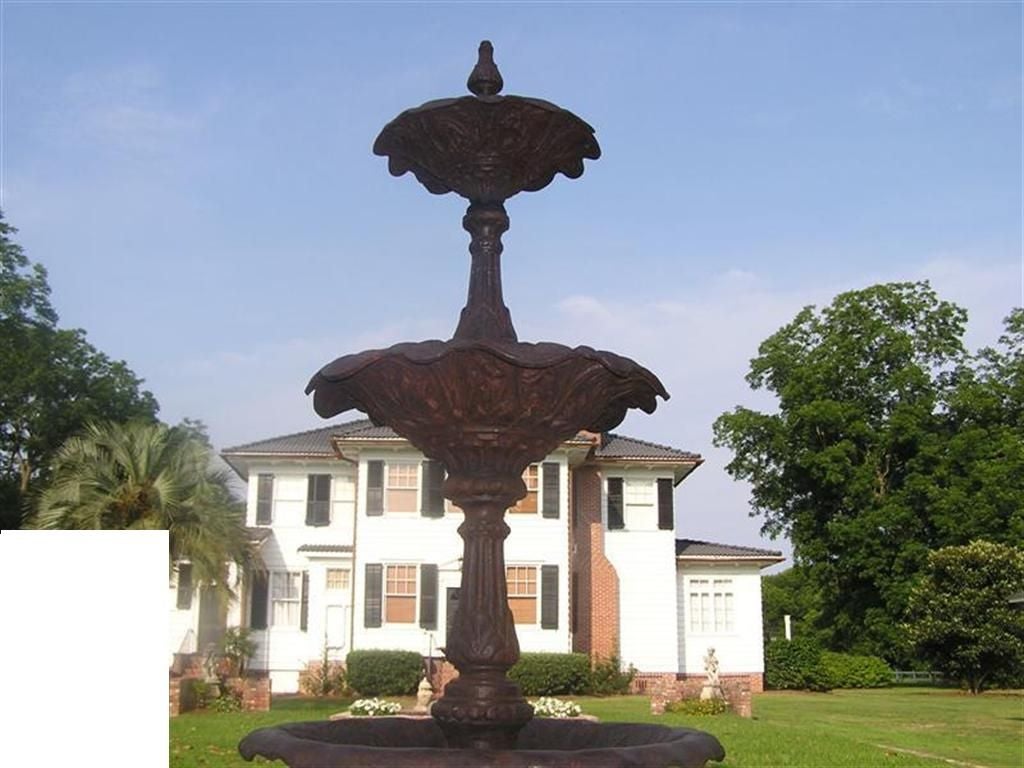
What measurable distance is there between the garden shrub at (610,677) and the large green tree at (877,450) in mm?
11945

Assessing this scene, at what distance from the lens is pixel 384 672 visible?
30.5 meters

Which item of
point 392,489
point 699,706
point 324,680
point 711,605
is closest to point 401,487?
point 392,489

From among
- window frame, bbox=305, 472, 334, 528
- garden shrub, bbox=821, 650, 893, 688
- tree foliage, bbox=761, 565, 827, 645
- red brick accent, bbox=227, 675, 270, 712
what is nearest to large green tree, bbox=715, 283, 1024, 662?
garden shrub, bbox=821, 650, 893, 688

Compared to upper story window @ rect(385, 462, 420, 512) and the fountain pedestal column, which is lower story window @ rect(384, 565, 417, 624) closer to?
upper story window @ rect(385, 462, 420, 512)

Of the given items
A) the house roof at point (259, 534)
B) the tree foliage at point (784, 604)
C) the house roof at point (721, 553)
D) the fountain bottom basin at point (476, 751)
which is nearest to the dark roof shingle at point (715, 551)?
the house roof at point (721, 553)

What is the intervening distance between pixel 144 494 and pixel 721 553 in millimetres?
20203

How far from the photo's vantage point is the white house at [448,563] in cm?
3253

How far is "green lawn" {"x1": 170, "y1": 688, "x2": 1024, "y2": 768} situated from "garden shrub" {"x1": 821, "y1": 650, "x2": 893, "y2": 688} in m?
5.07

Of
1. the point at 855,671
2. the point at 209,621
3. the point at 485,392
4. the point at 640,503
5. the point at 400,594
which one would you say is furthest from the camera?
the point at 855,671

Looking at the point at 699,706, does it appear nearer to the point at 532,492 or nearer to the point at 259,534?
the point at 532,492

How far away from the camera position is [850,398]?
45250mm

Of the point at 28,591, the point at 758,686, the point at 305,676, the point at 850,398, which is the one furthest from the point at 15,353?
the point at 28,591

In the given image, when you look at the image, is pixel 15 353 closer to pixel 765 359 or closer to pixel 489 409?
pixel 765 359

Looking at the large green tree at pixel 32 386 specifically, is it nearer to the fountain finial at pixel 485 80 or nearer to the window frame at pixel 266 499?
the window frame at pixel 266 499
